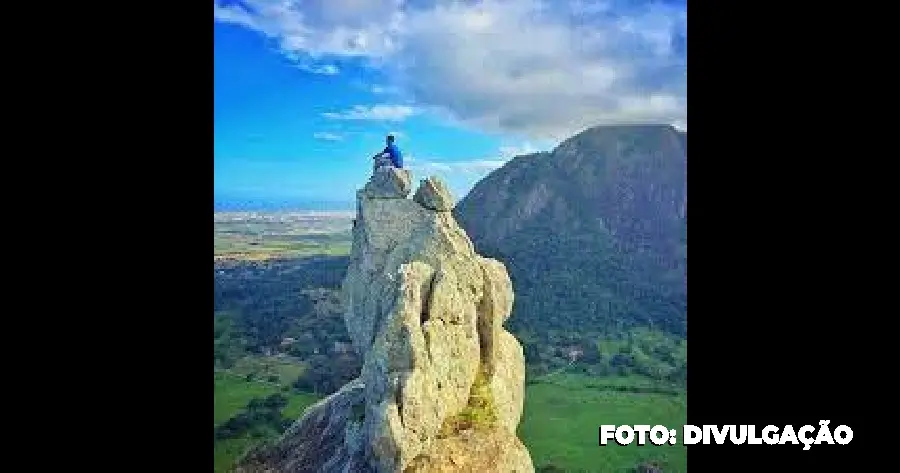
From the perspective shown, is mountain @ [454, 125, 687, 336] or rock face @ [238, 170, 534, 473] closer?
rock face @ [238, 170, 534, 473]

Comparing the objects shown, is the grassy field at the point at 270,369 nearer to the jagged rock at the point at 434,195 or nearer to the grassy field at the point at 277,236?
the grassy field at the point at 277,236

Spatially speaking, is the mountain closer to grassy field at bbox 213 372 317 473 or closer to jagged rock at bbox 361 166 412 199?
grassy field at bbox 213 372 317 473

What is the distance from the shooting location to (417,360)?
17.2 metres

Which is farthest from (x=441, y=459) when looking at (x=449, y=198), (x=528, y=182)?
(x=528, y=182)

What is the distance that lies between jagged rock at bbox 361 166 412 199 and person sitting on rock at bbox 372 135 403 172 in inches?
8.7

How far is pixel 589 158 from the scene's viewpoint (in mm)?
101062

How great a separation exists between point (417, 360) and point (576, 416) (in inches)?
1437

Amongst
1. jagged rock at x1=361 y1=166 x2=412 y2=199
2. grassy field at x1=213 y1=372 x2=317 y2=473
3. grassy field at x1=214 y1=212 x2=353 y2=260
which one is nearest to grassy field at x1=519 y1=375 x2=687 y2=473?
grassy field at x1=213 y1=372 x2=317 y2=473

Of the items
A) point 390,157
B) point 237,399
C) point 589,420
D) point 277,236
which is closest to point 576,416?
point 589,420

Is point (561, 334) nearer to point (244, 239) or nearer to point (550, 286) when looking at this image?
point (550, 286)

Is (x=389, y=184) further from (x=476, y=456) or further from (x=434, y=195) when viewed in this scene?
(x=476, y=456)

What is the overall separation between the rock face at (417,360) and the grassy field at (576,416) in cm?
1663

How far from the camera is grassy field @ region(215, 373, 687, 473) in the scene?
139ft

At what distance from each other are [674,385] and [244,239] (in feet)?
138
